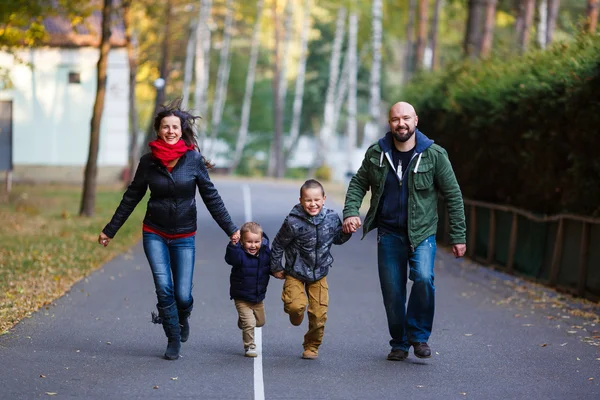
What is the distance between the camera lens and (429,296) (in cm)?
926

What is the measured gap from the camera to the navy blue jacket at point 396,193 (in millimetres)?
9180

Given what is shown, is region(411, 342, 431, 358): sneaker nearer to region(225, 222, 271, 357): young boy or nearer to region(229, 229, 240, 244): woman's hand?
region(225, 222, 271, 357): young boy

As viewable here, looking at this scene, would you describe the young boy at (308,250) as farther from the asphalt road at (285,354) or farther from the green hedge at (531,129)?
the green hedge at (531,129)

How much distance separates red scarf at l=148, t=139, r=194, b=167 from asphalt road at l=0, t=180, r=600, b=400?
1.61 m

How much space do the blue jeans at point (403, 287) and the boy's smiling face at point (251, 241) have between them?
1027 mm

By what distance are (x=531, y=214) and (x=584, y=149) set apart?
7.31 ft

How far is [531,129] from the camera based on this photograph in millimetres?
16234

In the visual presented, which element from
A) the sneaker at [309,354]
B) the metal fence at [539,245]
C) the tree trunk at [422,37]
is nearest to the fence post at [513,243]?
the metal fence at [539,245]

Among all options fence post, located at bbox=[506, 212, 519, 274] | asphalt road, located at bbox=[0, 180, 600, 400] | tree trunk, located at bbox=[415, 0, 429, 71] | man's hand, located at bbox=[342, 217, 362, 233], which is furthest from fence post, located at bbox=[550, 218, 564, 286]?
tree trunk, located at bbox=[415, 0, 429, 71]

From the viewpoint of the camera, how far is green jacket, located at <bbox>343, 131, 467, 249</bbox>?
9.13 metres

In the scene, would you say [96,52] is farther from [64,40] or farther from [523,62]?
[523,62]

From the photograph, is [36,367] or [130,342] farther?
[130,342]

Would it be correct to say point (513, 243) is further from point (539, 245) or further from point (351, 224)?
point (351, 224)

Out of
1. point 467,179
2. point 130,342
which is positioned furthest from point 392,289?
point 467,179
